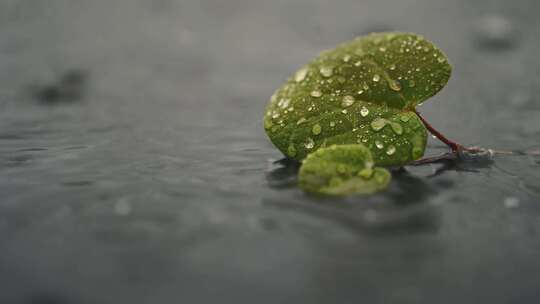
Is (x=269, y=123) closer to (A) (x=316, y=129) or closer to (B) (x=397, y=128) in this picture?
(A) (x=316, y=129)

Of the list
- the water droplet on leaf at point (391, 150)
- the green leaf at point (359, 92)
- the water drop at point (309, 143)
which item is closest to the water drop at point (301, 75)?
A: the green leaf at point (359, 92)

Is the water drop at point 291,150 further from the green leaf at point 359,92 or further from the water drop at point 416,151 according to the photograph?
the water drop at point 416,151

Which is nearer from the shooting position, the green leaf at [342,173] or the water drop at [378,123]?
the green leaf at [342,173]

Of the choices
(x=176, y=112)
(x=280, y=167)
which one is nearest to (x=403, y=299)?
(x=280, y=167)

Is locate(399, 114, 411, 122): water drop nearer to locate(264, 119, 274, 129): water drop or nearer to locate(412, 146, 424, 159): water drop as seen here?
locate(412, 146, 424, 159): water drop

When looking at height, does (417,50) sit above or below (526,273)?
above

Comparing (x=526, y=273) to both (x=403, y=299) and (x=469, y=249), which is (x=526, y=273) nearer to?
(x=469, y=249)
